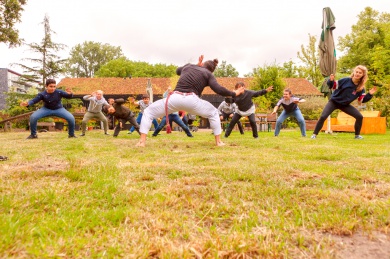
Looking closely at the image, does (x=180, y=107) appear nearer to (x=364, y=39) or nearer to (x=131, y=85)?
(x=131, y=85)

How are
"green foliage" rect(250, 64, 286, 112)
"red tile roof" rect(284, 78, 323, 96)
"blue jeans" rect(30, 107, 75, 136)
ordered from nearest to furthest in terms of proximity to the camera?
"blue jeans" rect(30, 107, 75, 136) < "green foliage" rect(250, 64, 286, 112) < "red tile roof" rect(284, 78, 323, 96)

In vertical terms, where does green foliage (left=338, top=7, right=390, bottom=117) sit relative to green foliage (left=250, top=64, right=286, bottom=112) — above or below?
above

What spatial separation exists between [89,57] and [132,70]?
1526 centimetres

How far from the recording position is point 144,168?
3129 mm

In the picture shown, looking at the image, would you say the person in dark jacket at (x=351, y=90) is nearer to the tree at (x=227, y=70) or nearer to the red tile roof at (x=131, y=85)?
the red tile roof at (x=131, y=85)

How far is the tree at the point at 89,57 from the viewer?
55.7 m

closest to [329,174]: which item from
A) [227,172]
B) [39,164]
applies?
[227,172]

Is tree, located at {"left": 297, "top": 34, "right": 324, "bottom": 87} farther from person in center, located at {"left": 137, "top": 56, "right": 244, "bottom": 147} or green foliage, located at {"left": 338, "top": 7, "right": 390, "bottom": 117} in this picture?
person in center, located at {"left": 137, "top": 56, "right": 244, "bottom": 147}

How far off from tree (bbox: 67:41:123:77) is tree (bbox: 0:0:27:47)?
126ft

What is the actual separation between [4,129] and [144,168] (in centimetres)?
1877

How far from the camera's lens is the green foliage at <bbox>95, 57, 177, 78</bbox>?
46.2 metres

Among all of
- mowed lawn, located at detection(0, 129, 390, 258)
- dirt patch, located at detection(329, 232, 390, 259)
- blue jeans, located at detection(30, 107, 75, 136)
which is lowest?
dirt patch, located at detection(329, 232, 390, 259)

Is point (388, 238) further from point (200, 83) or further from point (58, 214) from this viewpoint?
point (200, 83)

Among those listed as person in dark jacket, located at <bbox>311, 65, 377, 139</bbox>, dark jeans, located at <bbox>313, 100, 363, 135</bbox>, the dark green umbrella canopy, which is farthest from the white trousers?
the dark green umbrella canopy
